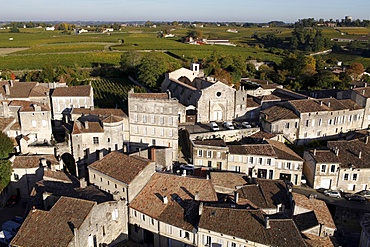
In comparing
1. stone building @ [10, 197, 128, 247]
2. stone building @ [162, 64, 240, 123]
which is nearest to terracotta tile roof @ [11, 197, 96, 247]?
stone building @ [10, 197, 128, 247]

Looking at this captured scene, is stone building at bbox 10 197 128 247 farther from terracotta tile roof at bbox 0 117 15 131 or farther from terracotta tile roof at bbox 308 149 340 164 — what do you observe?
terracotta tile roof at bbox 308 149 340 164

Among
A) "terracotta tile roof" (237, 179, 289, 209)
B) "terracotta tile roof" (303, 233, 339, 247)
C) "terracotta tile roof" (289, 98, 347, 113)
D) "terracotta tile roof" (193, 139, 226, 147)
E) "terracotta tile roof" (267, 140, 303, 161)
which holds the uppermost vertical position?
"terracotta tile roof" (289, 98, 347, 113)

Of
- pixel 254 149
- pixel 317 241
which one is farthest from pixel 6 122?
pixel 317 241

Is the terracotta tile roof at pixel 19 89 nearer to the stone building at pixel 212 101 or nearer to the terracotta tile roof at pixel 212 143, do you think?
the stone building at pixel 212 101

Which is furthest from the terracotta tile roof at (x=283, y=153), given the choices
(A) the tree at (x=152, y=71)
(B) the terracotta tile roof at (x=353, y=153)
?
(A) the tree at (x=152, y=71)

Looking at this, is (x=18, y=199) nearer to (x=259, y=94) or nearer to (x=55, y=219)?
(x=55, y=219)

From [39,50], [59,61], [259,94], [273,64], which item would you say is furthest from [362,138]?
[39,50]
